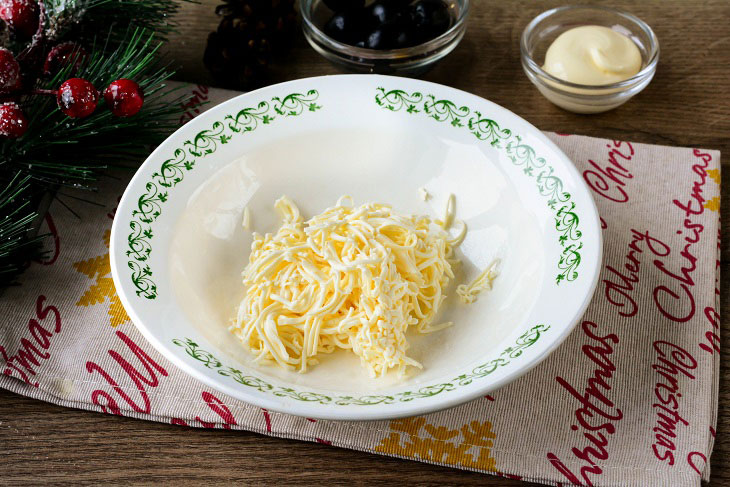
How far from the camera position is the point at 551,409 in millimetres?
1171

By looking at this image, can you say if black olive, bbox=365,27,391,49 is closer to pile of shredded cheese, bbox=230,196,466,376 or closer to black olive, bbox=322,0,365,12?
black olive, bbox=322,0,365,12

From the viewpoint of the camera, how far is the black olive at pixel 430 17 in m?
1.63

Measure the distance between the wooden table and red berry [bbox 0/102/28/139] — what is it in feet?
1.47

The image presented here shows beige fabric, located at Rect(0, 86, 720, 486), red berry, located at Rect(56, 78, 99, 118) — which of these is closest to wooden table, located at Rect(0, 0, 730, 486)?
beige fabric, located at Rect(0, 86, 720, 486)

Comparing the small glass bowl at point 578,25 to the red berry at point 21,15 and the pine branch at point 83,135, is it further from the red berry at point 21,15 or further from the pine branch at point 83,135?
the red berry at point 21,15

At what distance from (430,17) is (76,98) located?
31.1 inches

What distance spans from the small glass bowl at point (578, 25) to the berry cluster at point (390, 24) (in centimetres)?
22

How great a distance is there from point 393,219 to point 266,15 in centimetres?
75

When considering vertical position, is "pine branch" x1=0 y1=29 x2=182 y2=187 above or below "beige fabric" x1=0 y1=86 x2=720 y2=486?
above

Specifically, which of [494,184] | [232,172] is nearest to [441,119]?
[494,184]

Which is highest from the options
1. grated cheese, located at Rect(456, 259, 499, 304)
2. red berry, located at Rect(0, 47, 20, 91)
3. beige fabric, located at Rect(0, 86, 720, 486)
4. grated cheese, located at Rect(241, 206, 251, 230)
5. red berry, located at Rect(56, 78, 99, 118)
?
red berry, located at Rect(0, 47, 20, 91)

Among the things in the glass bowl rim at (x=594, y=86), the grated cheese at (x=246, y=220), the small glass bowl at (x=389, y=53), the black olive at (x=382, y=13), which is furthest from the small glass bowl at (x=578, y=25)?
the grated cheese at (x=246, y=220)

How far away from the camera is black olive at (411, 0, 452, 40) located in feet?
5.34

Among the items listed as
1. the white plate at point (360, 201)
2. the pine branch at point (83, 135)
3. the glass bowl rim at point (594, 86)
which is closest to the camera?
the white plate at point (360, 201)
